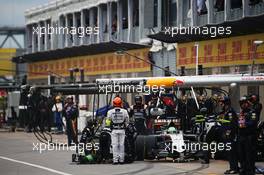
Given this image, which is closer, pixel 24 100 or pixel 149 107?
pixel 149 107

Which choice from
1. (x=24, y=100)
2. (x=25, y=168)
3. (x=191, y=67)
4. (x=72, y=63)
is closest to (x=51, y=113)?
(x=24, y=100)

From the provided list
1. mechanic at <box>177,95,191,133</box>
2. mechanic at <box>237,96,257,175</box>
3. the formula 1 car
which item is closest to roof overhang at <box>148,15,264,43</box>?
mechanic at <box>177,95,191,133</box>

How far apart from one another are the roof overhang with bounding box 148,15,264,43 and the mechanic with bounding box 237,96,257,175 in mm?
10876

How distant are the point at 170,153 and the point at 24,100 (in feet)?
57.4

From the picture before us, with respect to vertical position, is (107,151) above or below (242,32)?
below

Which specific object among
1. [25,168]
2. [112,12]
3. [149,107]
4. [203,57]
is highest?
[112,12]

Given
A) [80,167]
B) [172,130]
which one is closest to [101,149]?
[80,167]

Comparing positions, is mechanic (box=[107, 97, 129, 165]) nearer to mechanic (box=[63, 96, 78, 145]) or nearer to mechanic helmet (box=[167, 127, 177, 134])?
mechanic helmet (box=[167, 127, 177, 134])

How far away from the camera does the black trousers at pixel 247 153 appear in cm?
1615

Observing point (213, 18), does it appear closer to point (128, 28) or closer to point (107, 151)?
point (128, 28)

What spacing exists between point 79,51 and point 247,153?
34.4 metres

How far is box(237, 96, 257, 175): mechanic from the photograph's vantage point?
635 inches

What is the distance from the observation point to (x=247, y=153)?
16172 millimetres

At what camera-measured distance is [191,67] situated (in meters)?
36.2
